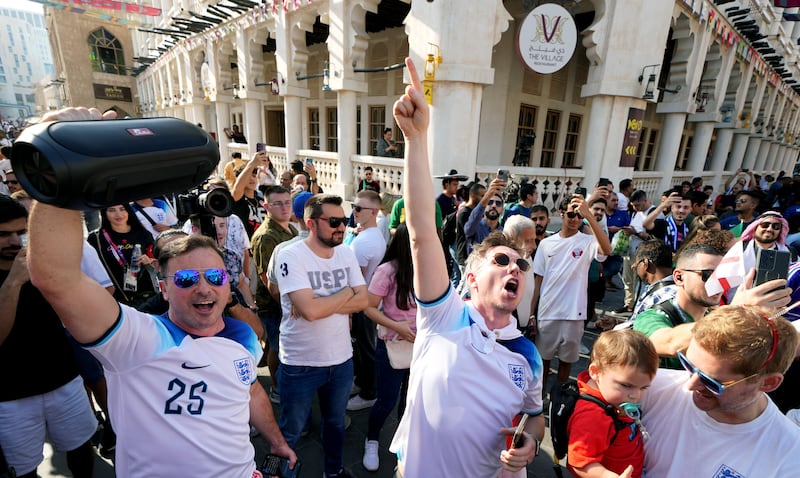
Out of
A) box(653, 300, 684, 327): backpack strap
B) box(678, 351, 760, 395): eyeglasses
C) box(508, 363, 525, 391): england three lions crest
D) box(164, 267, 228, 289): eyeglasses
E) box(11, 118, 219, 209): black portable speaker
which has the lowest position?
box(508, 363, 525, 391): england three lions crest

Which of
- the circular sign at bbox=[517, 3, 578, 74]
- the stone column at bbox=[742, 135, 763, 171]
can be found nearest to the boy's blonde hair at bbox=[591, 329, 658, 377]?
the circular sign at bbox=[517, 3, 578, 74]

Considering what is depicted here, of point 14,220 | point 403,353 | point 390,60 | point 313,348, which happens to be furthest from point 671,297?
point 390,60

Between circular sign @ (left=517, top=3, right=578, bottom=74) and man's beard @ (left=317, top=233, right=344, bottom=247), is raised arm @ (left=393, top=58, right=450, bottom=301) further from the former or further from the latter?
circular sign @ (left=517, top=3, right=578, bottom=74)

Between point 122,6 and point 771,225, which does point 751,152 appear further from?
point 122,6

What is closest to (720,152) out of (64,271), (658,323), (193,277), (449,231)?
(449,231)

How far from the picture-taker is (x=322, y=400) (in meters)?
2.46

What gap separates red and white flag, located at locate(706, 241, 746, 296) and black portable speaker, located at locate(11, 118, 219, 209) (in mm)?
2333

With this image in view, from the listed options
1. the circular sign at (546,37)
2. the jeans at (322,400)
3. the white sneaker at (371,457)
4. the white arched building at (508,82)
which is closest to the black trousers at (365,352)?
the white sneaker at (371,457)

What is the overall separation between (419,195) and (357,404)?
263 centimetres

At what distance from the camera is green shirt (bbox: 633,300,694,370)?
6.04ft

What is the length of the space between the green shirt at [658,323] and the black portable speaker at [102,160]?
2.16 metres

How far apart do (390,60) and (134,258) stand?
11.8 meters

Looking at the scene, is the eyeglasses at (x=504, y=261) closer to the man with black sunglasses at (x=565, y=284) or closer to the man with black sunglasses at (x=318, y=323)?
the man with black sunglasses at (x=318, y=323)

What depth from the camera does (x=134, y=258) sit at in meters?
2.89
